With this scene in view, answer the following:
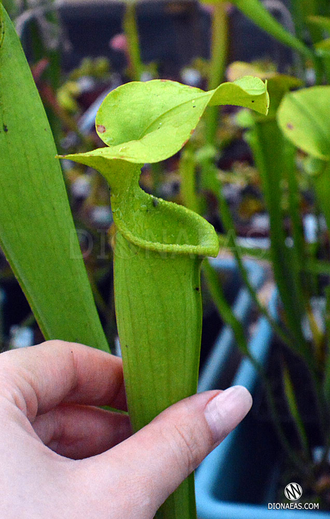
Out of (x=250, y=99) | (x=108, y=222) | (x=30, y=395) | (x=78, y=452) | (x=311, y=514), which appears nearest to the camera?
(x=250, y=99)

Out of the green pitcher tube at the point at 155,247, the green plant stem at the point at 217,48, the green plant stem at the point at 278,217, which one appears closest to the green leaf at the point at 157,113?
the green pitcher tube at the point at 155,247

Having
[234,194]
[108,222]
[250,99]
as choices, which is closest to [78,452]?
[250,99]

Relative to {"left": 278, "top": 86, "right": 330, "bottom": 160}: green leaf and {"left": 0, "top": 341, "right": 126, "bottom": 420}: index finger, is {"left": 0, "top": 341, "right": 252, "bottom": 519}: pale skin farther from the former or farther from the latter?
{"left": 278, "top": 86, "right": 330, "bottom": 160}: green leaf

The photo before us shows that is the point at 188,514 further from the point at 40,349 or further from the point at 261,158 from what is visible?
the point at 261,158

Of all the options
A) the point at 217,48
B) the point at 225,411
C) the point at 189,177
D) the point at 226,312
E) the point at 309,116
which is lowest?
the point at 226,312

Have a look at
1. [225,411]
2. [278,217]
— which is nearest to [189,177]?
[278,217]

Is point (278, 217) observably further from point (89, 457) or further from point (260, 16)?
point (89, 457)
